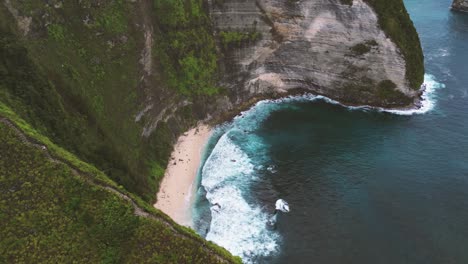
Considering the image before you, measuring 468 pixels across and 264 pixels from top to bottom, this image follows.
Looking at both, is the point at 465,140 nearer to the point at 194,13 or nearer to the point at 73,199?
the point at 194,13

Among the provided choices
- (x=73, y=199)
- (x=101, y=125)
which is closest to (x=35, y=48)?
(x=101, y=125)

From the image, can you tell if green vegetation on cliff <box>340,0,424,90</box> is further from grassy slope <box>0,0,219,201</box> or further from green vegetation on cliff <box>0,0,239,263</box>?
green vegetation on cliff <box>0,0,239,263</box>

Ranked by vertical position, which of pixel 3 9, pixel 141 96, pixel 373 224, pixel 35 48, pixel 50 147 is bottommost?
pixel 373 224

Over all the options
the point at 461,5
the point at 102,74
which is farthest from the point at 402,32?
the point at 461,5

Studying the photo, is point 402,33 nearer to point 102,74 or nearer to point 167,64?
point 167,64

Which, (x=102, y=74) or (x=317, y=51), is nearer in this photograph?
(x=102, y=74)

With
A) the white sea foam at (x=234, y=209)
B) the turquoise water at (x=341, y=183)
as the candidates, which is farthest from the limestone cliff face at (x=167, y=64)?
the white sea foam at (x=234, y=209)
